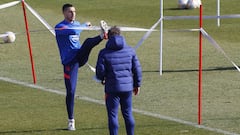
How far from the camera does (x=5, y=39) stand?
25609 mm

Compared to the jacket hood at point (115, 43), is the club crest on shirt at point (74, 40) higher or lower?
lower

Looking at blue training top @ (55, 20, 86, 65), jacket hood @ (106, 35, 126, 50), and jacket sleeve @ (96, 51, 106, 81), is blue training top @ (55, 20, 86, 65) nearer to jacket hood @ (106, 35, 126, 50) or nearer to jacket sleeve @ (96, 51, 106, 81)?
jacket sleeve @ (96, 51, 106, 81)

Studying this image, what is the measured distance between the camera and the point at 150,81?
1933cm

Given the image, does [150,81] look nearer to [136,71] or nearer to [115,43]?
[136,71]

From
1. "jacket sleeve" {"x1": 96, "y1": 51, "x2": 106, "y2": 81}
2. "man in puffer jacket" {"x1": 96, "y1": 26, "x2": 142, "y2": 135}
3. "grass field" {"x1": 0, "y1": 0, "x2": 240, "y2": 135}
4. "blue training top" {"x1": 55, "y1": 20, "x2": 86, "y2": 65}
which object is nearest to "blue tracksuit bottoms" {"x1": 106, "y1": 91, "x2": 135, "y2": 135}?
"man in puffer jacket" {"x1": 96, "y1": 26, "x2": 142, "y2": 135}

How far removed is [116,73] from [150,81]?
6630mm

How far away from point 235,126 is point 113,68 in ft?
9.50

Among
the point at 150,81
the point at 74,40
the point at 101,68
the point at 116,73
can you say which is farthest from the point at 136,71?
the point at 150,81

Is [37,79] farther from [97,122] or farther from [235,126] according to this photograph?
[235,126]

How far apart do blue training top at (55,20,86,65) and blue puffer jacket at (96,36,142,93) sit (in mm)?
1696

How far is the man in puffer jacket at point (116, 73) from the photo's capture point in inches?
499

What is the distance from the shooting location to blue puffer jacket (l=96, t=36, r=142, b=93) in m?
12.7

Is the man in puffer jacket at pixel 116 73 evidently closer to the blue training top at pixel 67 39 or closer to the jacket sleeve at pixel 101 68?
the jacket sleeve at pixel 101 68

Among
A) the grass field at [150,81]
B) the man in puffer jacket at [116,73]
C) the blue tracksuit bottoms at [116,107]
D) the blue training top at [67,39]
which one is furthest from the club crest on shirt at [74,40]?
the blue tracksuit bottoms at [116,107]
